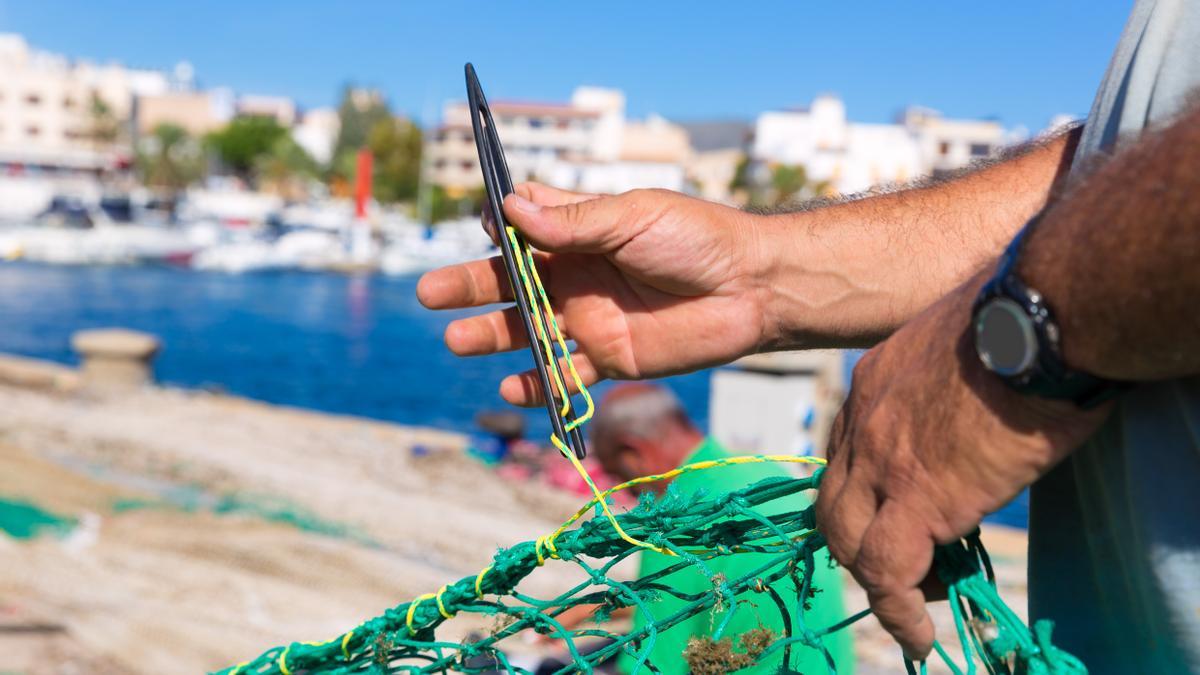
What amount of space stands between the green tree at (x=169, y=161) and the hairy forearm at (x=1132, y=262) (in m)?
91.6

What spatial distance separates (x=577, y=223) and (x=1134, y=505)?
36.1 inches

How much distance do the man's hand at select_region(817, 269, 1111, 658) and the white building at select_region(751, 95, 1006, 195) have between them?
258 feet

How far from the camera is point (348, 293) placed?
52250mm

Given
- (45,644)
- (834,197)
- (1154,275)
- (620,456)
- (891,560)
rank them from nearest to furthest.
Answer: (1154,275) < (891,560) < (834,197) < (45,644) < (620,456)

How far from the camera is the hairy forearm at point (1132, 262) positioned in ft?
2.95

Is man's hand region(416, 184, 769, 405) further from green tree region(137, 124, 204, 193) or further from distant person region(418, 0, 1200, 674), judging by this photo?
green tree region(137, 124, 204, 193)

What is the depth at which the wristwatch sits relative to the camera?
39.1 inches

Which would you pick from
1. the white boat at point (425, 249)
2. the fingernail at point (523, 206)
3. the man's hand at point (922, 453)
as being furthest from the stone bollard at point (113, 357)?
the white boat at point (425, 249)

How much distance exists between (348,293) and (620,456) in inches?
1933

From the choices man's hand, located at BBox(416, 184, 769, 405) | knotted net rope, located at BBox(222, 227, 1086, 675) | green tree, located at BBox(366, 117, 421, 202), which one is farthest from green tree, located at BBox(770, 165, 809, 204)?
knotted net rope, located at BBox(222, 227, 1086, 675)

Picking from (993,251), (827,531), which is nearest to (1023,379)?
(827,531)

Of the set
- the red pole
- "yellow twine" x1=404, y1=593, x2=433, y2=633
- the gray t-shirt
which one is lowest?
"yellow twine" x1=404, y1=593, x2=433, y2=633

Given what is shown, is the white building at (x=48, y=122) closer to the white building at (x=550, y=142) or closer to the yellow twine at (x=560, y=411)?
the white building at (x=550, y=142)

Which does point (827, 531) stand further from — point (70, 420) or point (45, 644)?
point (70, 420)
